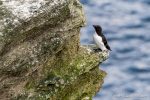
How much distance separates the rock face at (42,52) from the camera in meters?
17.6

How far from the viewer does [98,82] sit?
20938 mm

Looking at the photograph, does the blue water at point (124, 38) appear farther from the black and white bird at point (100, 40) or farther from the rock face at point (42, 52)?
the rock face at point (42, 52)

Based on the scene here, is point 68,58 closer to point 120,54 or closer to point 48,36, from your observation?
point 48,36

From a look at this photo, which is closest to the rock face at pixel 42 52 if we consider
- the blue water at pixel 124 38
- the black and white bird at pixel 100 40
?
the black and white bird at pixel 100 40

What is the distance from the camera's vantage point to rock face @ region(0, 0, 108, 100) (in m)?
17.6

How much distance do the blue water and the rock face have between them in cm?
5080

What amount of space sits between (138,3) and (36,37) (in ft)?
242

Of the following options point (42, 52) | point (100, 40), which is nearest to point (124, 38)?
point (100, 40)

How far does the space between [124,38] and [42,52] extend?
6683cm

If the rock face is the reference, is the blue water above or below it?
below

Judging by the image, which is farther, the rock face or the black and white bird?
the black and white bird

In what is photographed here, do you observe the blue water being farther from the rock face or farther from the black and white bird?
the rock face

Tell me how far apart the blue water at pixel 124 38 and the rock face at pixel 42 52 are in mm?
50797

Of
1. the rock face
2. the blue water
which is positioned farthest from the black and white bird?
the blue water
